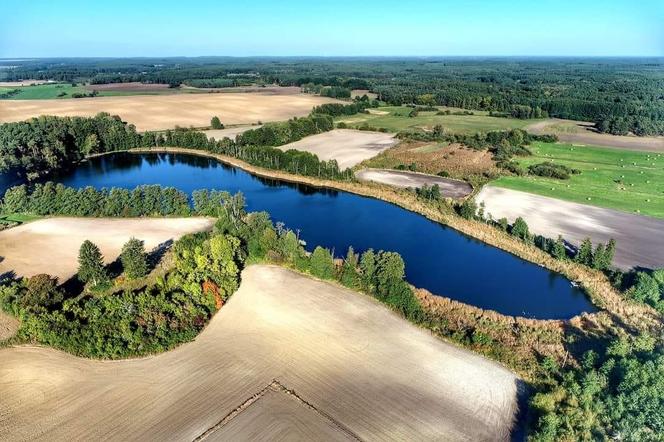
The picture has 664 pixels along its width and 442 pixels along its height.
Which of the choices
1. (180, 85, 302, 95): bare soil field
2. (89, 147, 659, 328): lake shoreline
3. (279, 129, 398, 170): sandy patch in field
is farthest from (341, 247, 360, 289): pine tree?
(180, 85, 302, 95): bare soil field

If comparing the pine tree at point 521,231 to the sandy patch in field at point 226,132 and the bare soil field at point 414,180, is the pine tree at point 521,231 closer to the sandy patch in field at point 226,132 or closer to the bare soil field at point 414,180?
the bare soil field at point 414,180

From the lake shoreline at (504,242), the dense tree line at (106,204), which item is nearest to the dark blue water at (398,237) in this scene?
the lake shoreline at (504,242)

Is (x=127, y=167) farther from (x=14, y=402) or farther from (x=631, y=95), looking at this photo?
(x=631, y=95)

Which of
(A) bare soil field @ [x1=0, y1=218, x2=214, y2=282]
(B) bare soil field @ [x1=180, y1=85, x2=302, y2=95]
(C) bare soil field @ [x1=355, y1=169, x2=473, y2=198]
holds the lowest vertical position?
(A) bare soil field @ [x1=0, y1=218, x2=214, y2=282]

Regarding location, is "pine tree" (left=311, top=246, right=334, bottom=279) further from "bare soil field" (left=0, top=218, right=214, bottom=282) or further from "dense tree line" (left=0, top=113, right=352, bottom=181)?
"dense tree line" (left=0, top=113, right=352, bottom=181)

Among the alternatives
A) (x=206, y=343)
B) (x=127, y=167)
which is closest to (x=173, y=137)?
(x=127, y=167)

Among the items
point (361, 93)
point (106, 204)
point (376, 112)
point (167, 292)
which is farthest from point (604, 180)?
point (361, 93)
